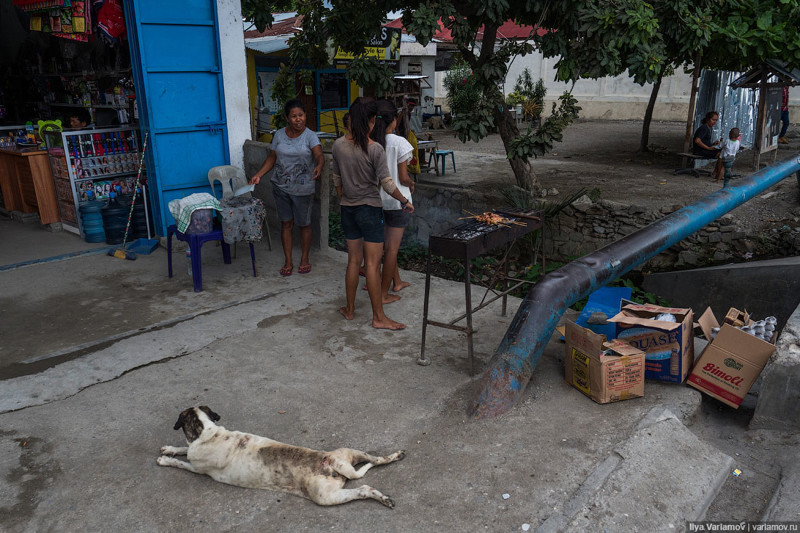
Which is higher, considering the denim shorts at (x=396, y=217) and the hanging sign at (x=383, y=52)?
the hanging sign at (x=383, y=52)

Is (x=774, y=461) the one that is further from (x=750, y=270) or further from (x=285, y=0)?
(x=285, y=0)

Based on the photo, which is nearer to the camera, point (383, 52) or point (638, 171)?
point (638, 171)

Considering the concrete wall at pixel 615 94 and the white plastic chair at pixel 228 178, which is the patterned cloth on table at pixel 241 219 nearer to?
the white plastic chair at pixel 228 178

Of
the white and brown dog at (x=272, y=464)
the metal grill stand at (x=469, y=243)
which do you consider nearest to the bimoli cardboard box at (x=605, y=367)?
the metal grill stand at (x=469, y=243)

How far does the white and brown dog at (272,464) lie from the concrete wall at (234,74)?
190 inches

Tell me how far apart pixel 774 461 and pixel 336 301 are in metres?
3.55

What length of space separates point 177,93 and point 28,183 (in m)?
2.82

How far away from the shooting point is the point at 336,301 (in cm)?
548

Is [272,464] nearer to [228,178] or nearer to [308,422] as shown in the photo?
[308,422]

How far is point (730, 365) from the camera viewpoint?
12.5 feet

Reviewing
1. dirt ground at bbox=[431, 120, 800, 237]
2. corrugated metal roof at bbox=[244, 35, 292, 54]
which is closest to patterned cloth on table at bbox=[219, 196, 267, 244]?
dirt ground at bbox=[431, 120, 800, 237]

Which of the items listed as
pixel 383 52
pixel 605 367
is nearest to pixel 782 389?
pixel 605 367

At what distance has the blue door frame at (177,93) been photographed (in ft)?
20.8

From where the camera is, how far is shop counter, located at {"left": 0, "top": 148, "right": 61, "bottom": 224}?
24.5 ft
